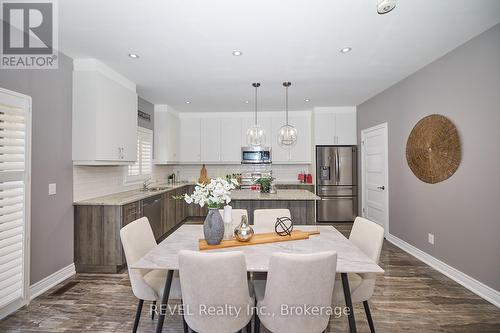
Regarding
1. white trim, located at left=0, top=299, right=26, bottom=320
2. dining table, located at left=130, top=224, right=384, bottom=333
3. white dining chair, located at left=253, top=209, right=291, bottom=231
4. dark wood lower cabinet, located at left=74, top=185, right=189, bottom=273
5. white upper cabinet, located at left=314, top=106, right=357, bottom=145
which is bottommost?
white trim, located at left=0, top=299, right=26, bottom=320

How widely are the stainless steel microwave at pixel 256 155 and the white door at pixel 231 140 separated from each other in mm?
123

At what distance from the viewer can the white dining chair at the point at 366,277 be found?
177 cm

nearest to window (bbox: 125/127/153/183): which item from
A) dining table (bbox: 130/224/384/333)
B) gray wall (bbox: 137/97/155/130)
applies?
gray wall (bbox: 137/97/155/130)

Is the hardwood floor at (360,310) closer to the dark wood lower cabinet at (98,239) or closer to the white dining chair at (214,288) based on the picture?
the dark wood lower cabinet at (98,239)

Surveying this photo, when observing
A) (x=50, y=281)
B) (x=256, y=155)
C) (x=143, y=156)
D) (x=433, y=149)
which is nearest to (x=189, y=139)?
(x=143, y=156)

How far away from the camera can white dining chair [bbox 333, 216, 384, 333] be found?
1.77 meters

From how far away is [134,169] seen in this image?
446cm

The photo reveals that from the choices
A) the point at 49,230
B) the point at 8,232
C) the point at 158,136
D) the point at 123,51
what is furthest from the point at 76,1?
the point at 158,136

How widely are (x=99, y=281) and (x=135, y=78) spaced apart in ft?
8.93

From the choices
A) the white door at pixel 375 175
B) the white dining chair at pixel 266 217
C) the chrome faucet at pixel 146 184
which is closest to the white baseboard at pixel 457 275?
the white door at pixel 375 175

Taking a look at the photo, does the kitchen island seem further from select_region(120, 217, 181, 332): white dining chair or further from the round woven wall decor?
select_region(120, 217, 181, 332): white dining chair

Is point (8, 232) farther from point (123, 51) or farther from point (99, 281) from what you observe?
point (123, 51)

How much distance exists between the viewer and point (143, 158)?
4.84 meters

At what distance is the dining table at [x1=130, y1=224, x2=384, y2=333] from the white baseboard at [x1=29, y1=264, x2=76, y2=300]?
5.32ft
